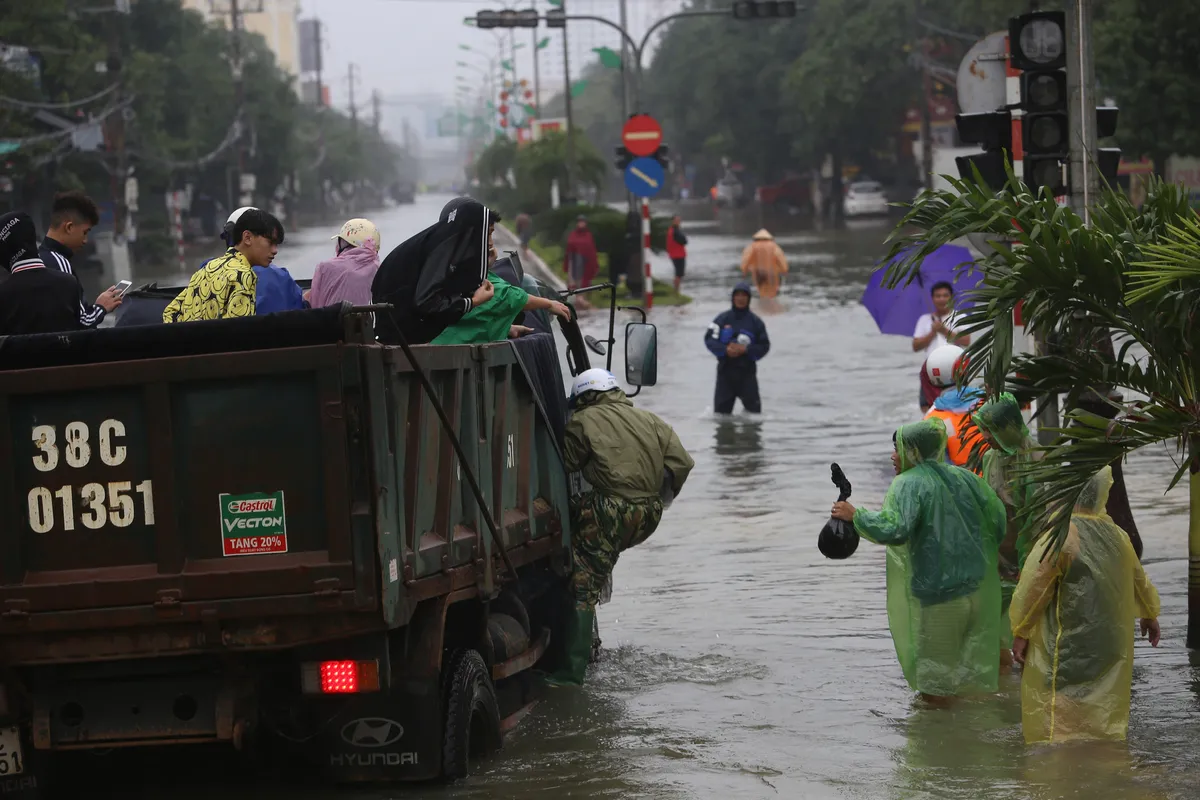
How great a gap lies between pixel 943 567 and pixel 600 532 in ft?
4.93

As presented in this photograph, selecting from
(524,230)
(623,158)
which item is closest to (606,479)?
(623,158)

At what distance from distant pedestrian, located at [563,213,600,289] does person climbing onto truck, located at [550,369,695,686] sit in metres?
24.7

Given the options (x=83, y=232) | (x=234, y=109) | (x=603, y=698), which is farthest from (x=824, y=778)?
(x=234, y=109)

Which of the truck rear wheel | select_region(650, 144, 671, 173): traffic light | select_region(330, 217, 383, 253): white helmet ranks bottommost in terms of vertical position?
the truck rear wheel

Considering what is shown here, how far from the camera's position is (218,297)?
711cm

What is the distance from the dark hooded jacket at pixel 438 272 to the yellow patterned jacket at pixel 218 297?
564 millimetres

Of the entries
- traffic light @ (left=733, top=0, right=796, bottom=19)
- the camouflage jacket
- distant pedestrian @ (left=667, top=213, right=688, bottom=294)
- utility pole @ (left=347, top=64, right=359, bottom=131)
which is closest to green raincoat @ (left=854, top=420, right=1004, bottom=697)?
the camouflage jacket

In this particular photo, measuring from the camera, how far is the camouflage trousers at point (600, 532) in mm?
8258

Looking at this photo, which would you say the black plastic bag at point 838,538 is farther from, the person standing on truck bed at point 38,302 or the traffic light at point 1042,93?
the traffic light at point 1042,93

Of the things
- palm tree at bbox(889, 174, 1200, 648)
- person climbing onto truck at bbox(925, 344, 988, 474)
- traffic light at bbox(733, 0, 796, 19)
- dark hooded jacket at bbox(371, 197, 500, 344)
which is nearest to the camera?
palm tree at bbox(889, 174, 1200, 648)

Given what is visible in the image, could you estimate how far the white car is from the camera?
2923 inches

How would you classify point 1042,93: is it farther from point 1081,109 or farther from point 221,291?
point 221,291

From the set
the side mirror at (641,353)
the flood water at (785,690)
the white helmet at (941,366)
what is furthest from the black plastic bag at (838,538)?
the white helmet at (941,366)

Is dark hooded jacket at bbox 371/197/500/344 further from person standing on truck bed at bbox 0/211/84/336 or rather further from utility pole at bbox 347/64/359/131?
utility pole at bbox 347/64/359/131
